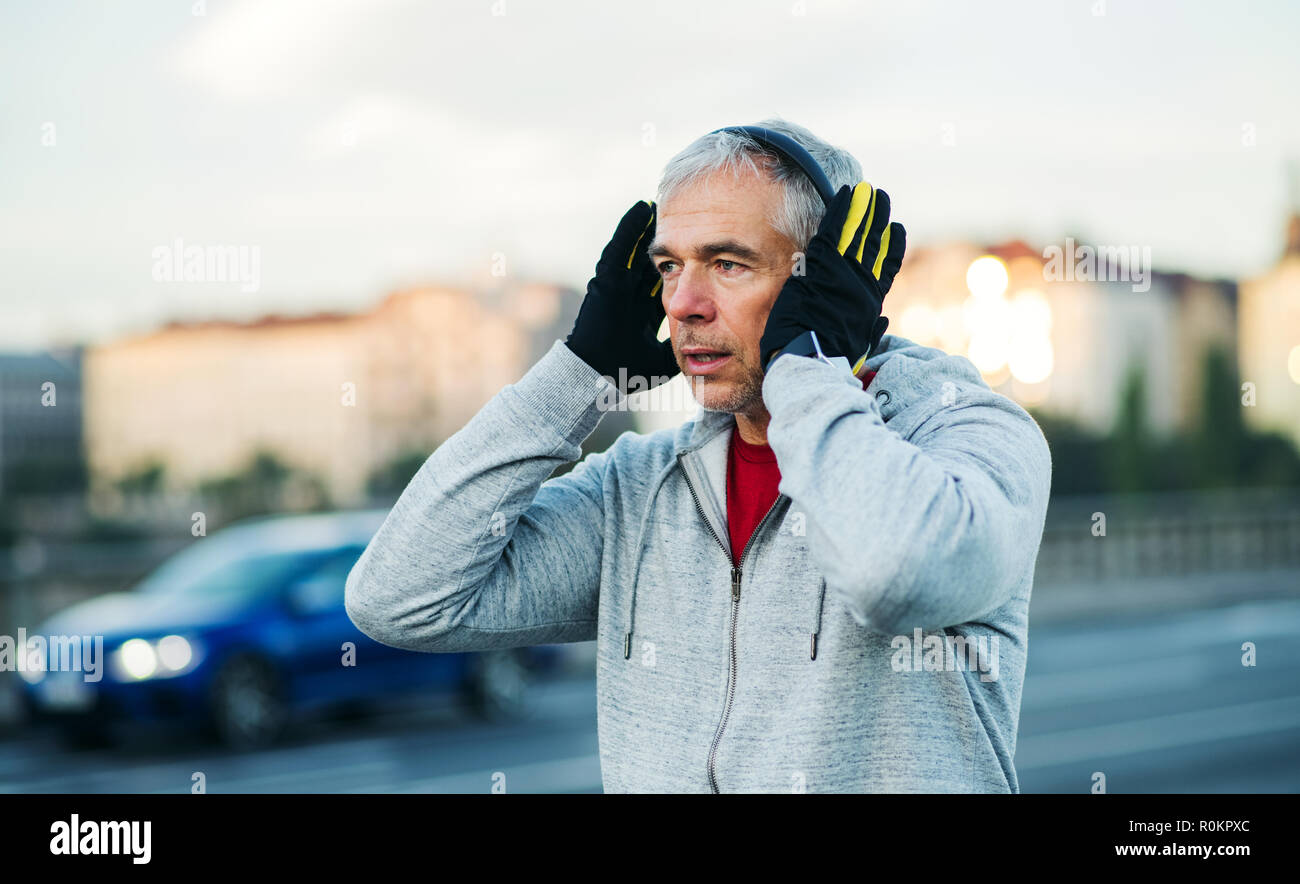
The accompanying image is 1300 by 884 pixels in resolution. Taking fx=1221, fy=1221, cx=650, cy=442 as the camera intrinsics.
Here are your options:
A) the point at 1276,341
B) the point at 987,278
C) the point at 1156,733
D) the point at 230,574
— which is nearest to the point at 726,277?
the point at 230,574

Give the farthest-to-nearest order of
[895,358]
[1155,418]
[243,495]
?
[1155,418]
[243,495]
[895,358]

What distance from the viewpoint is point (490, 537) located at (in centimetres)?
196

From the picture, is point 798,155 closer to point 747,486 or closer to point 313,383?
point 747,486

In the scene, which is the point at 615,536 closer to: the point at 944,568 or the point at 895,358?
the point at 895,358

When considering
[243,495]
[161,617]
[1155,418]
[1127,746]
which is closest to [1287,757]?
[1127,746]

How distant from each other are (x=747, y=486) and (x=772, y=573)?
7.8 inches

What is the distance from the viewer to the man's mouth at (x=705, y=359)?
6.57 ft

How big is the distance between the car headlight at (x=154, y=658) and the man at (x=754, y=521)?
Result: 776 cm

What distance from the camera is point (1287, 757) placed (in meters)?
8.90

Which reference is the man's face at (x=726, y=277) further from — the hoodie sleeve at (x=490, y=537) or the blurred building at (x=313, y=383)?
the blurred building at (x=313, y=383)

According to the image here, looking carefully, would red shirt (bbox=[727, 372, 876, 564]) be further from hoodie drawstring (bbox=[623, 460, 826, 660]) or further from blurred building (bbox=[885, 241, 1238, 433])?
blurred building (bbox=[885, 241, 1238, 433])

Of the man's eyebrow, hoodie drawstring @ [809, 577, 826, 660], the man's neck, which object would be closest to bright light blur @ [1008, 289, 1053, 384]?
the man's neck
